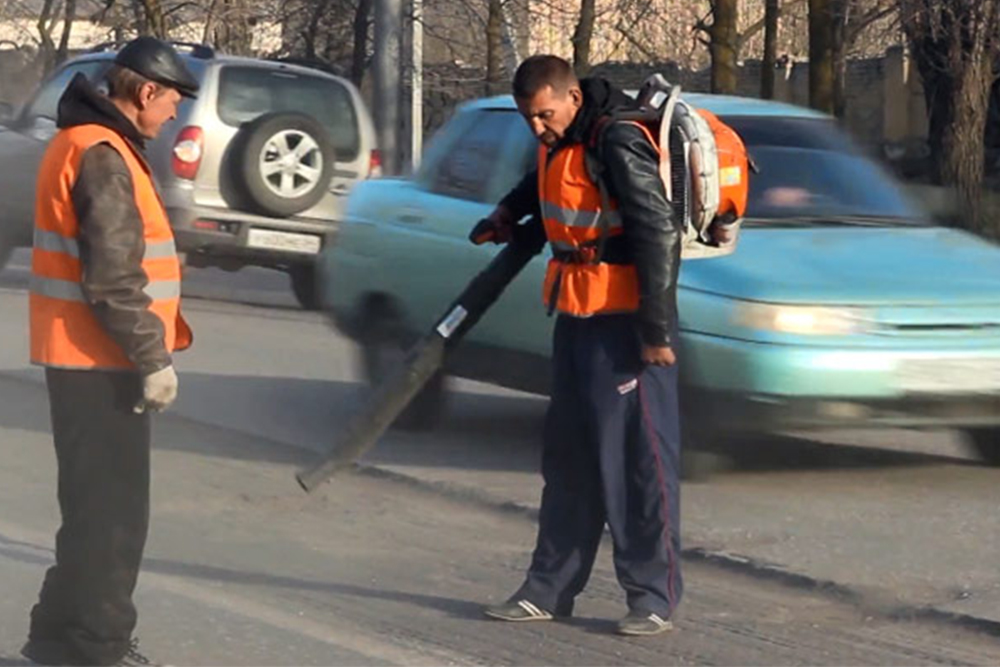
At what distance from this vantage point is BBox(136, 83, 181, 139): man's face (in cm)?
551

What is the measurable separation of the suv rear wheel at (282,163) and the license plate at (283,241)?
0.16m

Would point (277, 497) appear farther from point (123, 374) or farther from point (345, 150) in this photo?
point (345, 150)

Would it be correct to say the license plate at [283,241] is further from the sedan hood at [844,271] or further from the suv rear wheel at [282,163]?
the sedan hood at [844,271]

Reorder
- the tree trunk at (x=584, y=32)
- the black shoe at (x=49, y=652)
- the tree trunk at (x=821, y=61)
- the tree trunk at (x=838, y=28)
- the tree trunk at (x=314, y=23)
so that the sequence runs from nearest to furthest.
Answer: the black shoe at (x=49, y=652) → the tree trunk at (x=821, y=61) → the tree trunk at (x=838, y=28) → the tree trunk at (x=584, y=32) → the tree trunk at (x=314, y=23)

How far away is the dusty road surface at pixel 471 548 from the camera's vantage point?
255 inches

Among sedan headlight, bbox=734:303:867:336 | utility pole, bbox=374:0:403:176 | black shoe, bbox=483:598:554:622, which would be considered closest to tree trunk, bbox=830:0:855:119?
utility pole, bbox=374:0:403:176

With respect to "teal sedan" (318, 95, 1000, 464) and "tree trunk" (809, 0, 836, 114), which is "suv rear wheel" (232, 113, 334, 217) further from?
"tree trunk" (809, 0, 836, 114)

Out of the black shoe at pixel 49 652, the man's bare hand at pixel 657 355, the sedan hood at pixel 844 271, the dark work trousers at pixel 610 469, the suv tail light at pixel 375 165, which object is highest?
the suv tail light at pixel 375 165

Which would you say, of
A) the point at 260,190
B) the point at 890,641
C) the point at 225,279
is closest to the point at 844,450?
the point at 890,641

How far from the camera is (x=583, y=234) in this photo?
630 centimetres

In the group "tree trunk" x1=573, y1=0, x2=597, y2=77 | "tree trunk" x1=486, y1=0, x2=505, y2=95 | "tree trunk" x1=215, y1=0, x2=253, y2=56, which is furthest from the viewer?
"tree trunk" x1=215, y1=0, x2=253, y2=56

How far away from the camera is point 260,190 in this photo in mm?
16125

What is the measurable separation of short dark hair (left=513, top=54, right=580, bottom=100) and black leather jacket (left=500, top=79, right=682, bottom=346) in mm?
195

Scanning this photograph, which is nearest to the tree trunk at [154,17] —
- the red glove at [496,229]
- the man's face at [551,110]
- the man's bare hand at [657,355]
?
the red glove at [496,229]
